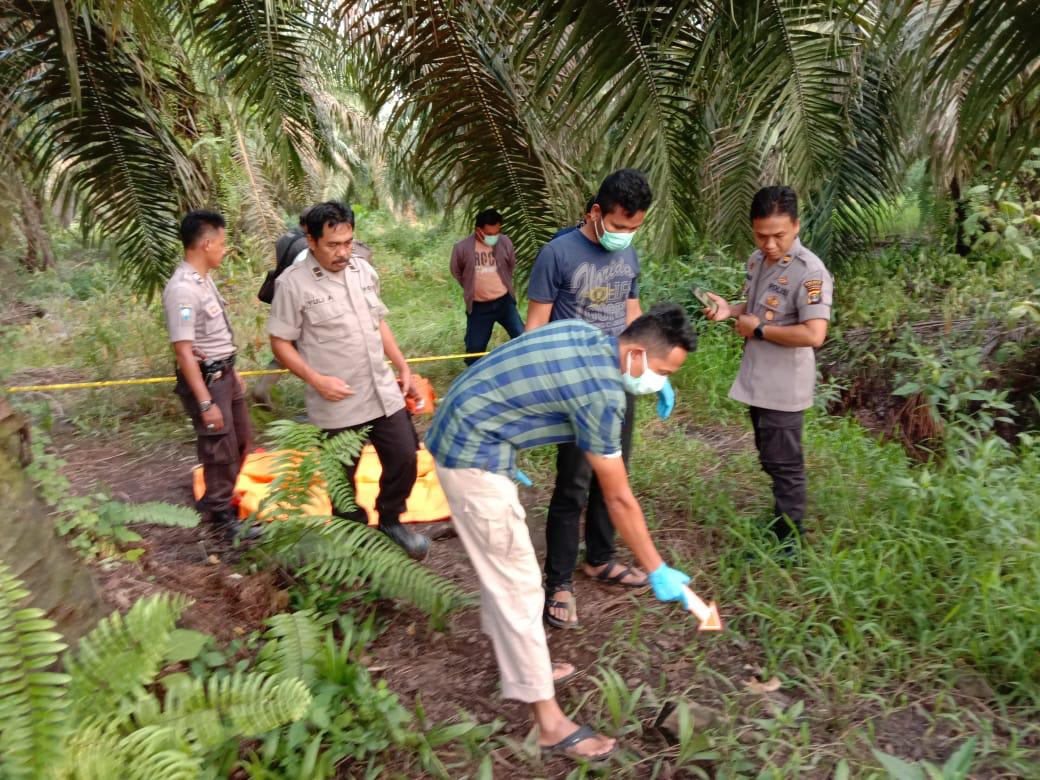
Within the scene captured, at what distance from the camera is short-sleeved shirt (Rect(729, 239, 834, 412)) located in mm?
3119

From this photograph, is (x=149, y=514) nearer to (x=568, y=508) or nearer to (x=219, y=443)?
(x=219, y=443)

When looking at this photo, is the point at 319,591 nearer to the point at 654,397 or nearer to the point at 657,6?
the point at 657,6

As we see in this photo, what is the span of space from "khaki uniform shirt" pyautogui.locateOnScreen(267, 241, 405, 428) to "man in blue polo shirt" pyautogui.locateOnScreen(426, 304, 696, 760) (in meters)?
0.99

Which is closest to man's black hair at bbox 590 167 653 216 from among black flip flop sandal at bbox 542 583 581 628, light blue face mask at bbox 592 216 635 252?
light blue face mask at bbox 592 216 635 252

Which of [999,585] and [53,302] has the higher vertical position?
[53,302]

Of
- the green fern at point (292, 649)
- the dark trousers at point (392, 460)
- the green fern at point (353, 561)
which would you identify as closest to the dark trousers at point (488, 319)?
the dark trousers at point (392, 460)

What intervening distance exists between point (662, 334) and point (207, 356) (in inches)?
99.5

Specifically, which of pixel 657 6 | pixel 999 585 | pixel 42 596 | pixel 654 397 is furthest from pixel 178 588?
pixel 654 397

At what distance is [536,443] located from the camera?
8.02ft

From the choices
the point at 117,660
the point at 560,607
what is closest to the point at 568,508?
the point at 560,607

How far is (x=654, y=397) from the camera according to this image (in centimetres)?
580

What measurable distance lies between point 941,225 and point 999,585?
20.9ft

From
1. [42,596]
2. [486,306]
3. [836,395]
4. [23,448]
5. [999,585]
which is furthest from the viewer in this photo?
[486,306]

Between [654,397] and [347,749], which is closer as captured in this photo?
[347,749]
